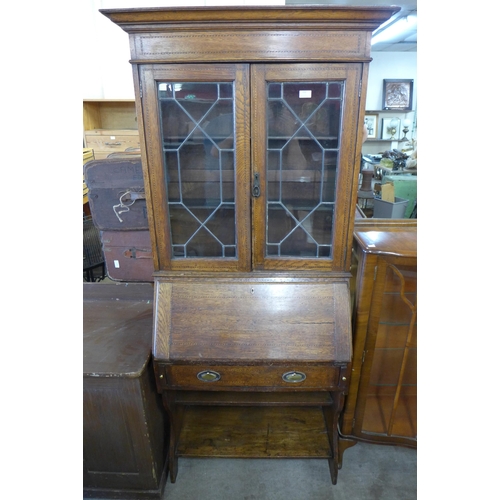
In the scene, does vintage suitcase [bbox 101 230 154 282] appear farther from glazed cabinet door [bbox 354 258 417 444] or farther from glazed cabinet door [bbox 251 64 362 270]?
glazed cabinet door [bbox 354 258 417 444]

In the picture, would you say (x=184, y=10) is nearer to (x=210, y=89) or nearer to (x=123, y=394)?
(x=210, y=89)

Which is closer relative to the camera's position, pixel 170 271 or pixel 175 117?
pixel 175 117

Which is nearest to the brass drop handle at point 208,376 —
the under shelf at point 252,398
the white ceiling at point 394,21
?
the under shelf at point 252,398

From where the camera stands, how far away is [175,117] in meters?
1.07

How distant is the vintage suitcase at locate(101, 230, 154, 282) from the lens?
5.73 ft

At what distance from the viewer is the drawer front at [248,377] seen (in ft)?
3.92

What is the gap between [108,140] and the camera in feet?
8.83

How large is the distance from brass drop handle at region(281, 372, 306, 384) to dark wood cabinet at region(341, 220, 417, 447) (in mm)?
228

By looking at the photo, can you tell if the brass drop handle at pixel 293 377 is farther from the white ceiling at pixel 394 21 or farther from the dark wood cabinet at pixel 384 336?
the white ceiling at pixel 394 21
